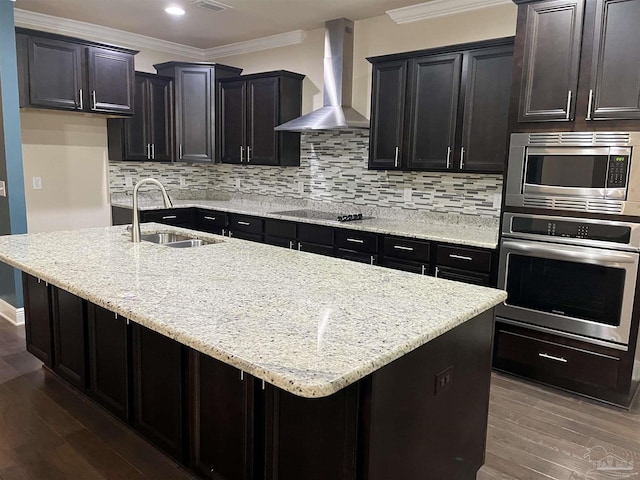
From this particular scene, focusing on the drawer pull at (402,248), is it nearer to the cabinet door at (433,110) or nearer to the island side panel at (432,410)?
the cabinet door at (433,110)

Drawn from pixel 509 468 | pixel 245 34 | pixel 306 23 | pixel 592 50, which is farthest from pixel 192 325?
pixel 245 34

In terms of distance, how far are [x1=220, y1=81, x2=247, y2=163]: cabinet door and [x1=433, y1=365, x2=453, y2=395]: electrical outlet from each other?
386 cm

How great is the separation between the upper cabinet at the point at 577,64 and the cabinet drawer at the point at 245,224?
97.4 inches

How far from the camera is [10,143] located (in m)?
3.78

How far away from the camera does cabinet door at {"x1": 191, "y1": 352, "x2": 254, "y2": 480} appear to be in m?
1.68

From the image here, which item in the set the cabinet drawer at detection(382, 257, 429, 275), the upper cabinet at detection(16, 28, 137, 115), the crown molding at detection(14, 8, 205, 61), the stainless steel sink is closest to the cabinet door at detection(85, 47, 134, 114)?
the upper cabinet at detection(16, 28, 137, 115)

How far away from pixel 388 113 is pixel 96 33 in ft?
10.1

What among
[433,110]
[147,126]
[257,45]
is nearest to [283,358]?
→ [433,110]

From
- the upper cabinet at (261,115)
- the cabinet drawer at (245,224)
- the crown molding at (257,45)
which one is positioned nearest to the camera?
the cabinet drawer at (245,224)

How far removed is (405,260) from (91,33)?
3816 millimetres

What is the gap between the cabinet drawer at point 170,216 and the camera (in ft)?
16.2

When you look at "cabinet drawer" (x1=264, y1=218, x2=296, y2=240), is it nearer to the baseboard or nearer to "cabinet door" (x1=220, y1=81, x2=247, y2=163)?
"cabinet door" (x1=220, y1=81, x2=247, y2=163)

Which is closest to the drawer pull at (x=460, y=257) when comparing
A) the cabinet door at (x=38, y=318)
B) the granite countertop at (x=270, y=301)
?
the granite countertop at (x=270, y=301)

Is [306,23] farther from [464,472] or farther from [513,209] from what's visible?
[464,472]
